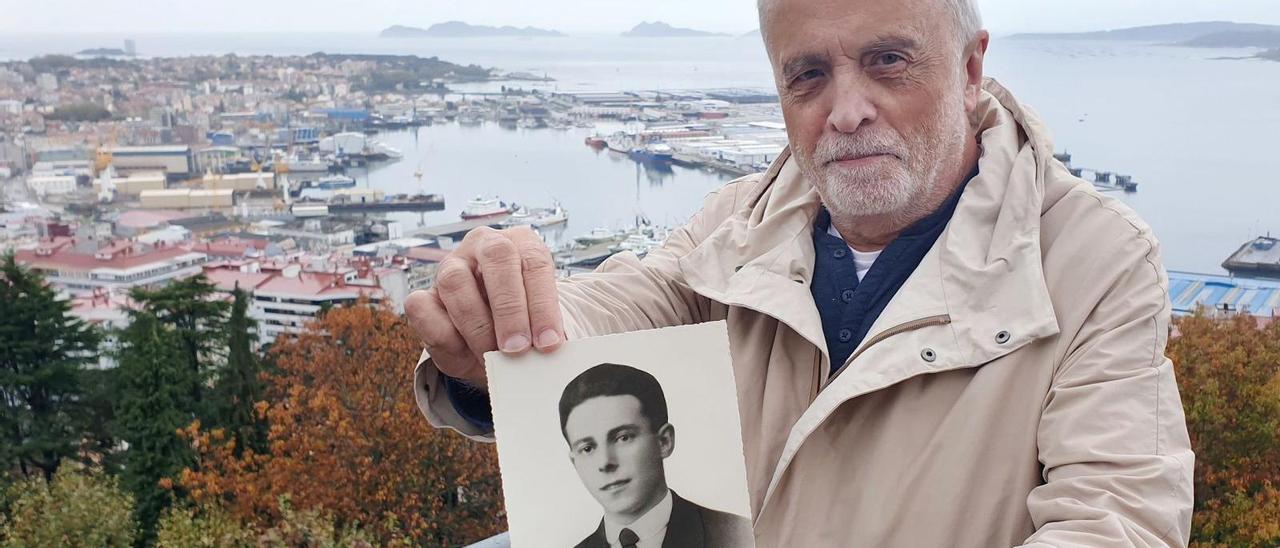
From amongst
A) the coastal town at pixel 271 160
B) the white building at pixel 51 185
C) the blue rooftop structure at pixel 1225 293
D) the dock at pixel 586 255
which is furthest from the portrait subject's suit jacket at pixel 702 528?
the white building at pixel 51 185

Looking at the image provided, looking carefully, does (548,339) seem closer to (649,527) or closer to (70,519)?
(649,527)

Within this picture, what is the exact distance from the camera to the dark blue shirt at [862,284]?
1.47 metres

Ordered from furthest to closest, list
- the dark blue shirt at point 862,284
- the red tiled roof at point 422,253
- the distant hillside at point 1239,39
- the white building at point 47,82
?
the white building at point 47,82 → the red tiled roof at point 422,253 → the distant hillside at point 1239,39 → the dark blue shirt at point 862,284

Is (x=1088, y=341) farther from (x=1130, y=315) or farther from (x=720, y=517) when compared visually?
(x=720, y=517)

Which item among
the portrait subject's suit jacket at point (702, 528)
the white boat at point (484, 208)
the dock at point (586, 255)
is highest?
the portrait subject's suit jacket at point (702, 528)

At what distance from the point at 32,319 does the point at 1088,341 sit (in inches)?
452

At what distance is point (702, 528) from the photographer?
1.08 meters

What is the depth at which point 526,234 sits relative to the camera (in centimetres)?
127

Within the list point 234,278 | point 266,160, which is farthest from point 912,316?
point 266,160

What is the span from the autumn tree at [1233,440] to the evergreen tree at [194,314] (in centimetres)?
884

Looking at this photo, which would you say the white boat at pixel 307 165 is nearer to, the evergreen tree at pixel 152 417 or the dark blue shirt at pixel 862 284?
the evergreen tree at pixel 152 417

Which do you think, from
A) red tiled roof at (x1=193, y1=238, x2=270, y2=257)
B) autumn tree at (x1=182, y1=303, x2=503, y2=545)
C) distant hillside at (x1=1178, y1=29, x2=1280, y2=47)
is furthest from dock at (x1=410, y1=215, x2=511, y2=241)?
distant hillside at (x1=1178, y1=29, x2=1280, y2=47)

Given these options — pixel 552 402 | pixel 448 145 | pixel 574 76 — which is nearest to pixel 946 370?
pixel 552 402

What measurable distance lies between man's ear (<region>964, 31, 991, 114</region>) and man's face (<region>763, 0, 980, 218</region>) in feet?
0.07
